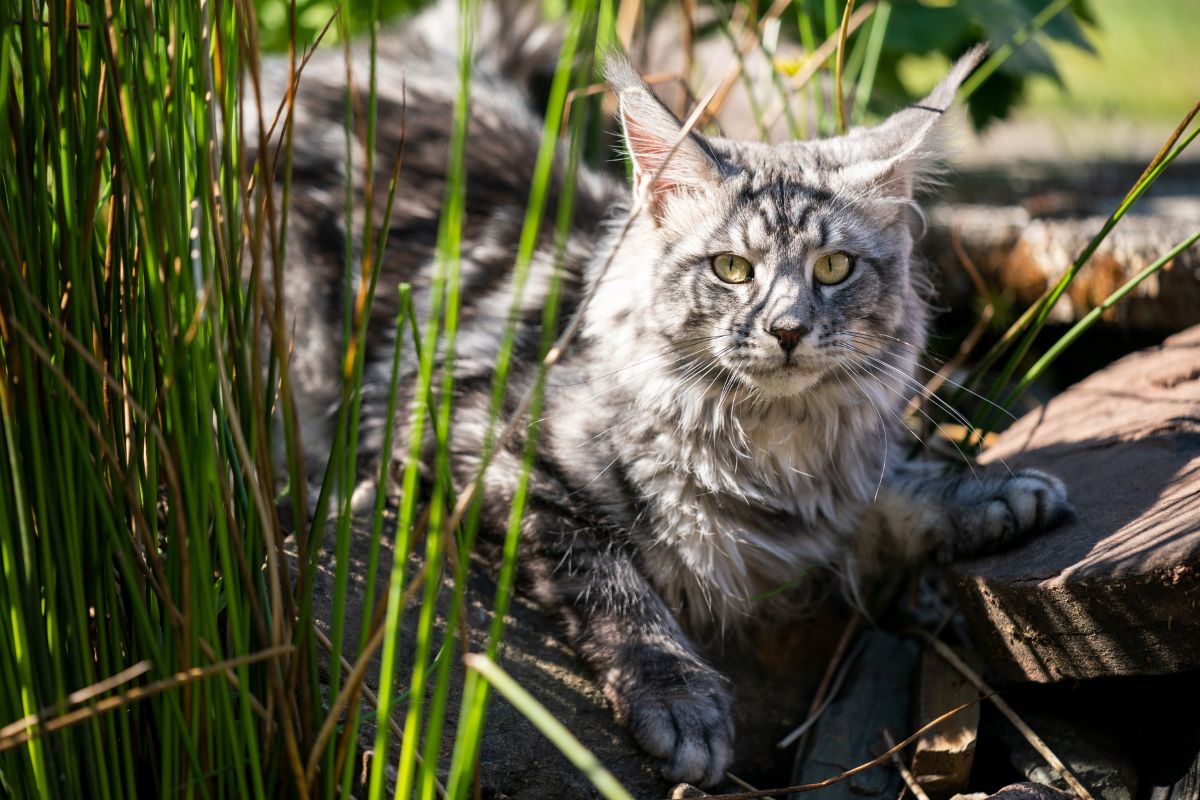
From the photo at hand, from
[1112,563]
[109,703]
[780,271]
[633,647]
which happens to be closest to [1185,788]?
[1112,563]

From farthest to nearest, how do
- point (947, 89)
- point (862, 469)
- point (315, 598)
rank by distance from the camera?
1. point (862, 469)
2. point (947, 89)
3. point (315, 598)

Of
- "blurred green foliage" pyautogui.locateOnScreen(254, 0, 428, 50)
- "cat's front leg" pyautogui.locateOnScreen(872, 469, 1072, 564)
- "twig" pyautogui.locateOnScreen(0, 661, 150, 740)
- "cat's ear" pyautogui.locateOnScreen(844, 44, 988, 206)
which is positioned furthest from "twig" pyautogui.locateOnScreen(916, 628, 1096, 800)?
"blurred green foliage" pyautogui.locateOnScreen(254, 0, 428, 50)

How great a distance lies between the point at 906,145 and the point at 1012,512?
646 mm

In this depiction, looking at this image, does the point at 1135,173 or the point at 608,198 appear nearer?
the point at 608,198

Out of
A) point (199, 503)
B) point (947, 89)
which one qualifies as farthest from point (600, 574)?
point (947, 89)

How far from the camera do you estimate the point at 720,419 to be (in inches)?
75.9

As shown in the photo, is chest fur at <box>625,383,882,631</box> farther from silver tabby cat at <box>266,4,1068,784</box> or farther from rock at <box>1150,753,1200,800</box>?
rock at <box>1150,753,1200,800</box>

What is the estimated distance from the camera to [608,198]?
261 centimetres

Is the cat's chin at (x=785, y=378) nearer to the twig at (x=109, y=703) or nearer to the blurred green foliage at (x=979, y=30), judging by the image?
the twig at (x=109, y=703)

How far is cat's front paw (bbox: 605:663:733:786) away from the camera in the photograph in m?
1.68

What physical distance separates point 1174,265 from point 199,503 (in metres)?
2.39

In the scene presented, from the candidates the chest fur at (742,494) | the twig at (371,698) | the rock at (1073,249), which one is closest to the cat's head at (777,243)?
the chest fur at (742,494)

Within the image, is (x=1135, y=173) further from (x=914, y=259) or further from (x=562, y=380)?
(x=562, y=380)

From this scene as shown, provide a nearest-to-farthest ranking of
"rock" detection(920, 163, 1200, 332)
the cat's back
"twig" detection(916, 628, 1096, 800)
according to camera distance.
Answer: "twig" detection(916, 628, 1096, 800) < the cat's back < "rock" detection(920, 163, 1200, 332)
